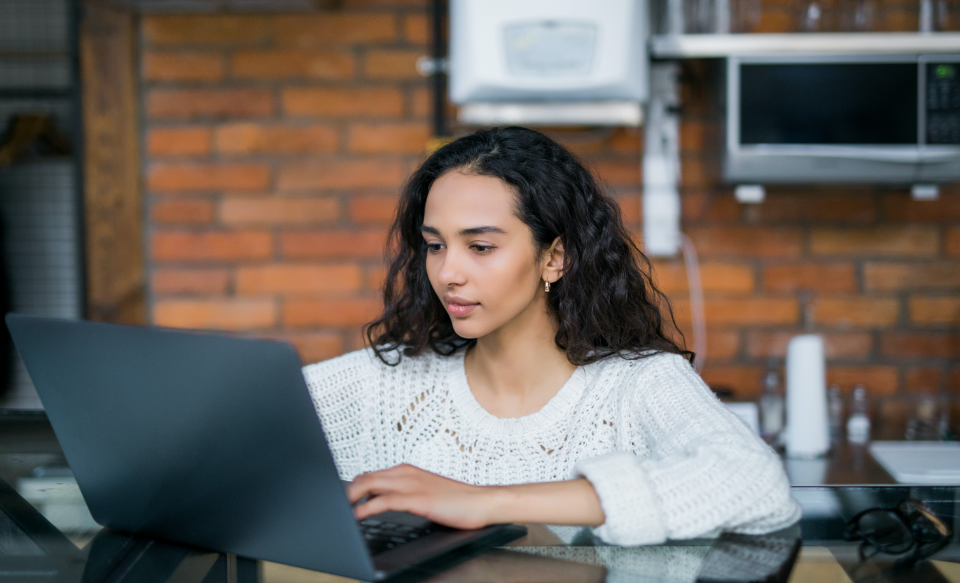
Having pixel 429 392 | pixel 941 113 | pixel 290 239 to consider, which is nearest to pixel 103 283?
pixel 290 239

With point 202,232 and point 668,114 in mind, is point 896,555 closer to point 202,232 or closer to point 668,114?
point 668,114

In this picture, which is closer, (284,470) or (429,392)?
(284,470)

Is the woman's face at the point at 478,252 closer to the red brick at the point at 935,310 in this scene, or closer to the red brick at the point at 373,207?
the red brick at the point at 373,207

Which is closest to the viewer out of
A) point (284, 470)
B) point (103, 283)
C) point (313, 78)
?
point (284, 470)

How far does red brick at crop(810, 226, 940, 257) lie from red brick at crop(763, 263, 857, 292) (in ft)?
0.15

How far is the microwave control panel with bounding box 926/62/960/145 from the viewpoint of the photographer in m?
1.69

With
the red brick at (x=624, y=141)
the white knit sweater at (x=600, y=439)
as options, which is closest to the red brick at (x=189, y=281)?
the white knit sweater at (x=600, y=439)

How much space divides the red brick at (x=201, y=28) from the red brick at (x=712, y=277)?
46.7 inches

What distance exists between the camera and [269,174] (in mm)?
2066

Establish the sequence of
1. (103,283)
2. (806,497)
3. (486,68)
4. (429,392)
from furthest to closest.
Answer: (103,283) < (486,68) < (429,392) < (806,497)

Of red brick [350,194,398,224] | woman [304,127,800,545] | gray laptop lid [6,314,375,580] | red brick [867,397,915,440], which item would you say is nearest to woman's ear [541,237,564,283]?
woman [304,127,800,545]

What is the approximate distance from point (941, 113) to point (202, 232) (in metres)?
1.78

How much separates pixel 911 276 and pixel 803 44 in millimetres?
707

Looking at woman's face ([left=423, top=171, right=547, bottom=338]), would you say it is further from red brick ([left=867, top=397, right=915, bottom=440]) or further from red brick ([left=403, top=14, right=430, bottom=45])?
red brick ([left=867, top=397, right=915, bottom=440])
